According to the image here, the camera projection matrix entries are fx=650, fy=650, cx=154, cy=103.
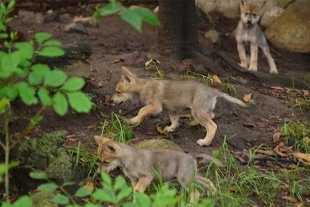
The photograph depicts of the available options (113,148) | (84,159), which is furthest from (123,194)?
(84,159)

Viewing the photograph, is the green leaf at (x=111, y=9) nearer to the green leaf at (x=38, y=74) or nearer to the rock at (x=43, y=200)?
the green leaf at (x=38, y=74)

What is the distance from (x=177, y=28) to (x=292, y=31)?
3.82 m

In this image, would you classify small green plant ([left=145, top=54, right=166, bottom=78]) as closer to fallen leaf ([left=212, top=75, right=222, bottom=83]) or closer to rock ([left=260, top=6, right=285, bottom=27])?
fallen leaf ([left=212, top=75, right=222, bottom=83])

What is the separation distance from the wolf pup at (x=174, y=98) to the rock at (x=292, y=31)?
5.42 meters

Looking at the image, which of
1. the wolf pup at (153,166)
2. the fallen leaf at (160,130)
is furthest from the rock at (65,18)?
the wolf pup at (153,166)

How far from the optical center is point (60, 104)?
2982 millimetres

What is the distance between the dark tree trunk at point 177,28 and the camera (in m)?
9.65

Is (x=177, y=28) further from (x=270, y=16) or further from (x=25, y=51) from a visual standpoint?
(x=25, y=51)

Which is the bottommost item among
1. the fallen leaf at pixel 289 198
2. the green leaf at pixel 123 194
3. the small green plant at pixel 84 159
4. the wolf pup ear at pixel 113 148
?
the fallen leaf at pixel 289 198

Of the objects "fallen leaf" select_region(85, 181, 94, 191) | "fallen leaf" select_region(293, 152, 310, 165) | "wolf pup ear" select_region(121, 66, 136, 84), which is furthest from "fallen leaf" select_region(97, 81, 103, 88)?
"fallen leaf" select_region(293, 152, 310, 165)

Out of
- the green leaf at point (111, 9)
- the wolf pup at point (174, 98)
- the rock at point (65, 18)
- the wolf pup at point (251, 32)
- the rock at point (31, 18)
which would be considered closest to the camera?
the green leaf at point (111, 9)

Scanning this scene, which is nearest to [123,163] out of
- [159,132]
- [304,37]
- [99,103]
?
[159,132]

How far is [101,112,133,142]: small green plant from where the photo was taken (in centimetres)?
696

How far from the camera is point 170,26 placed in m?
9.72
